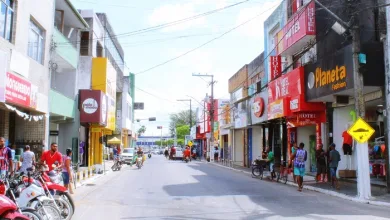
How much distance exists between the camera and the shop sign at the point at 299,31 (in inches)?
784

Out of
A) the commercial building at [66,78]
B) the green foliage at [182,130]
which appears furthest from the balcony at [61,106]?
the green foliage at [182,130]

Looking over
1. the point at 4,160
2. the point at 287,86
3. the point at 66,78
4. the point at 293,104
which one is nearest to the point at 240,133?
the point at 287,86

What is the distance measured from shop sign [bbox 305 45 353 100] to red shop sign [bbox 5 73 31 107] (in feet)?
38.9

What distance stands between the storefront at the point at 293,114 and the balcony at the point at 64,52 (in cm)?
1163

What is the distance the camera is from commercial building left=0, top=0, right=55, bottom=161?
46.8 ft

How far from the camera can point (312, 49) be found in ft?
70.5

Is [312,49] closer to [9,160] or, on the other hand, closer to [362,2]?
[362,2]

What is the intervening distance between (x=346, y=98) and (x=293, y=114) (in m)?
3.73

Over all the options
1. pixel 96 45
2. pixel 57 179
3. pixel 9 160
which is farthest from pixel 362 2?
pixel 96 45

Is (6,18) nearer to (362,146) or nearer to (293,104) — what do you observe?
(362,146)

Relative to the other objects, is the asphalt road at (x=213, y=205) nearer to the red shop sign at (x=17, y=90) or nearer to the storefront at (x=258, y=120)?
the red shop sign at (x=17, y=90)

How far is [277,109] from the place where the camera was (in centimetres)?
2258

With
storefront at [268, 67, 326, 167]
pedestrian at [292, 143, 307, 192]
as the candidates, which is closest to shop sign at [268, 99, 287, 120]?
storefront at [268, 67, 326, 167]

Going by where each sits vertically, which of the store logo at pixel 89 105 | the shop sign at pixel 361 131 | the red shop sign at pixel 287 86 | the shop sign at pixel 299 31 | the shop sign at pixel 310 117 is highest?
the shop sign at pixel 299 31
